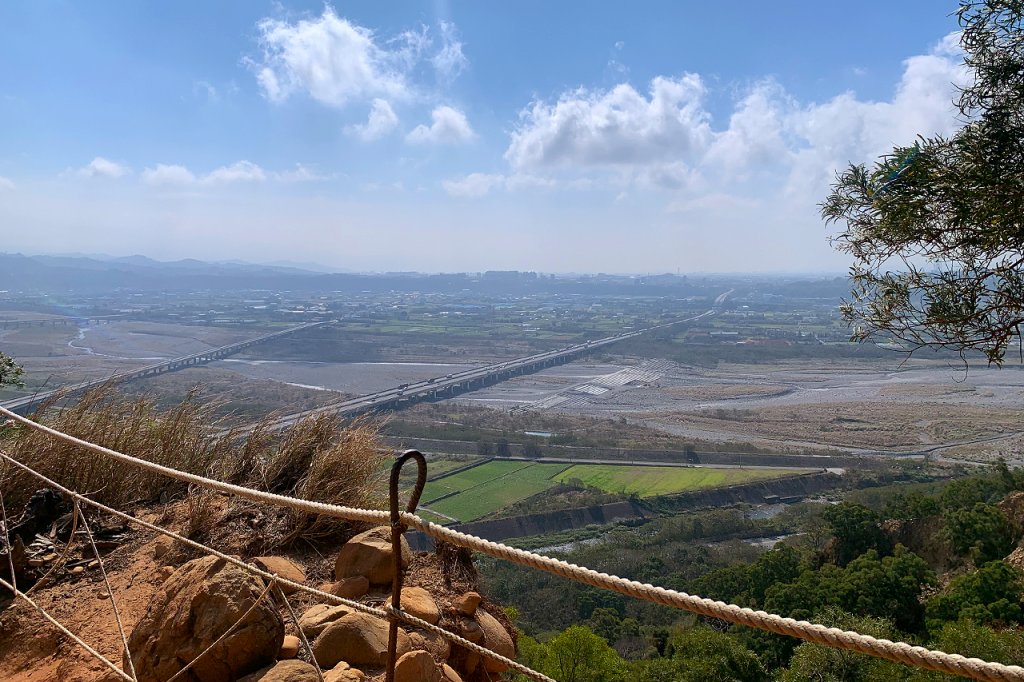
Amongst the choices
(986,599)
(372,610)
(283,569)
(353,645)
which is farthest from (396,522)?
(986,599)

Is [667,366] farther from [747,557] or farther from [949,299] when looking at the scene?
[949,299]

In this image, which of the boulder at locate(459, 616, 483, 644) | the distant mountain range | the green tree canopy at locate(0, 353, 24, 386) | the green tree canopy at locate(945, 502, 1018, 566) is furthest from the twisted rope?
the distant mountain range

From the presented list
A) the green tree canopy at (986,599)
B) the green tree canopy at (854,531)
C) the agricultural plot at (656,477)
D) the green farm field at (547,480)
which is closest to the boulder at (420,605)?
the green tree canopy at (986,599)

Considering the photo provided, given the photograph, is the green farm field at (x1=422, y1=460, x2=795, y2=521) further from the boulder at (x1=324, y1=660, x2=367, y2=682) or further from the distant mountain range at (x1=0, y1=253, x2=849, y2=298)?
the distant mountain range at (x1=0, y1=253, x2=849, y2=298)

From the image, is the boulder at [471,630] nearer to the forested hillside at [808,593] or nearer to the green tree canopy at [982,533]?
the forested hillside at [808,593]

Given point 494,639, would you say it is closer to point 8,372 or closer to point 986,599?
point 8,372
